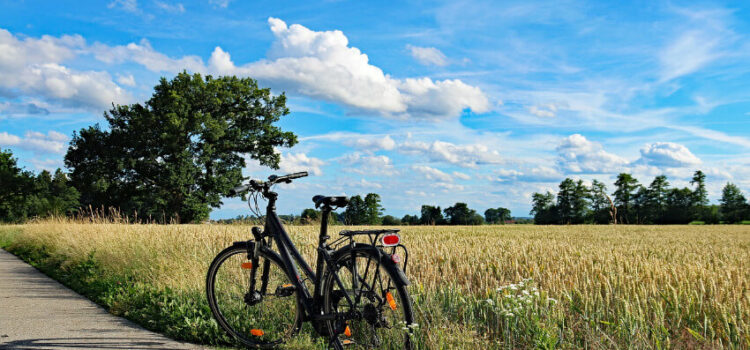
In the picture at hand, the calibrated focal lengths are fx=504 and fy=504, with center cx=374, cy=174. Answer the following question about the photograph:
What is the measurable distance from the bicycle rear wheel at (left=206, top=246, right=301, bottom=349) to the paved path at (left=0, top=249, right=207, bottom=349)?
1.61 ft

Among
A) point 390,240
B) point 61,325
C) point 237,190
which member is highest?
point 237,190

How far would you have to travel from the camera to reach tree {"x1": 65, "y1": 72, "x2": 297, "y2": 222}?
34.7m

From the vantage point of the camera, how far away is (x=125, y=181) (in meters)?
37.7

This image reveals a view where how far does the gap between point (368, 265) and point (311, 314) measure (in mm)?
926

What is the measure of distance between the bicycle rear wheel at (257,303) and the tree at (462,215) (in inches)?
1778

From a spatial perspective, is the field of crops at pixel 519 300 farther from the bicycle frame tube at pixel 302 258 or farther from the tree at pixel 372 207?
the tree at pixel 372 207

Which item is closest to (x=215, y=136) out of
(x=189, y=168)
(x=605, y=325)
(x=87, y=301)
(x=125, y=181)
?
(x=189, y=168)

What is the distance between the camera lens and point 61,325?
5754 mm

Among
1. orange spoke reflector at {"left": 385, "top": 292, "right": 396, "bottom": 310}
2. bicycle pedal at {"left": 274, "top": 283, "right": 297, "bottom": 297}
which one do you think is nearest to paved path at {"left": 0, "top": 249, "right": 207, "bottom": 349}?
bicycle pedal at {"left": 274, "top": 283, "right": 297, "bottom": 297}

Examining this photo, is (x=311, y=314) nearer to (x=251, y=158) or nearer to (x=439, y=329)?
(x=439, y=329)

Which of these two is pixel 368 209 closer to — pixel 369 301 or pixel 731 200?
pixel 369 301

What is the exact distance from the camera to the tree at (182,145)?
3469 cm

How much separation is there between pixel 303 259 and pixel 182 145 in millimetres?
33769

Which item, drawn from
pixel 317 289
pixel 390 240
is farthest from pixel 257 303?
pixel 390 240
